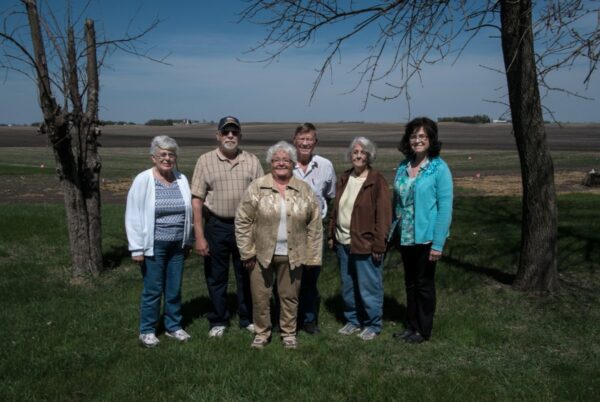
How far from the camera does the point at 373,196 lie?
15.7 feet

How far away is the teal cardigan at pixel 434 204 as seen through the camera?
182 inches

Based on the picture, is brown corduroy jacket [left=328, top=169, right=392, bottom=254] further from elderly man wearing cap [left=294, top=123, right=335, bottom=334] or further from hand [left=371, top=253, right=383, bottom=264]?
elderly man wearing cap [left=294, top=123, right=335, bottom=334]

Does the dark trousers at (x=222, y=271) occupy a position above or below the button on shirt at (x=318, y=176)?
below

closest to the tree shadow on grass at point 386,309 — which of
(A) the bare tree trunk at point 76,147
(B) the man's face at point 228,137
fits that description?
(B) the man's face at point 228,137

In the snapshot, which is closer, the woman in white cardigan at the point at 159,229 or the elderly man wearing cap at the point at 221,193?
the woman in white cardigan at the point at 159,229

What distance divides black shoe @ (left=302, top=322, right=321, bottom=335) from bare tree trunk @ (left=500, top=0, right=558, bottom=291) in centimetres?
243

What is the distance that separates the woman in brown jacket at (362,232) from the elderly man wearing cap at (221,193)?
81 cm

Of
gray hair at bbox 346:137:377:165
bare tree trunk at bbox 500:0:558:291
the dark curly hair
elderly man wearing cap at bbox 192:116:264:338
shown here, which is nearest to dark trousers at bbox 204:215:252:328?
elderly man wearing cap at bbox 192:116:264:338

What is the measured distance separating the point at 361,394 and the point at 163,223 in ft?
6.89

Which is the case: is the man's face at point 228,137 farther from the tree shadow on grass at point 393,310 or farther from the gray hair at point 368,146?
the tree shadow on grass at point 393,310

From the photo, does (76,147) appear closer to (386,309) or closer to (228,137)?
(228,137)

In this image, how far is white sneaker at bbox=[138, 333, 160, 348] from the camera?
15.9 feet

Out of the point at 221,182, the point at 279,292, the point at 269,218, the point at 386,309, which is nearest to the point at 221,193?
the point at 221,182

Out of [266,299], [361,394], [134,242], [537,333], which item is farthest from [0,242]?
[537,333]
